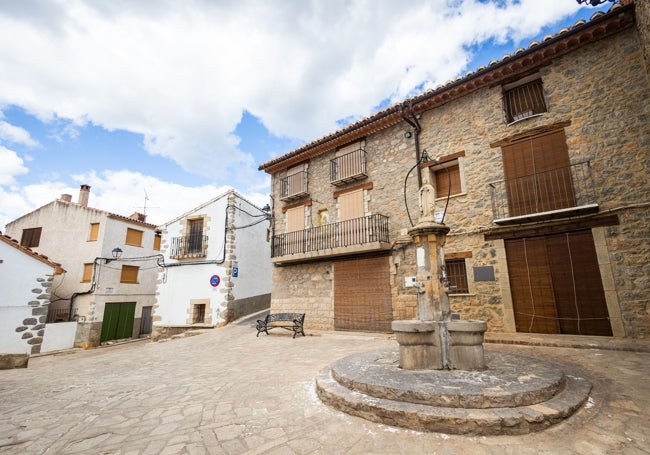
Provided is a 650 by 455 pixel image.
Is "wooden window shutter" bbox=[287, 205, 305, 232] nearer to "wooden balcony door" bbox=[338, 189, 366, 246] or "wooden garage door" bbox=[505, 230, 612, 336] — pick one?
"wooden balcony door" bbox=[338, 189, 366, 246]

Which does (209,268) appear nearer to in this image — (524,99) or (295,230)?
(295,230)

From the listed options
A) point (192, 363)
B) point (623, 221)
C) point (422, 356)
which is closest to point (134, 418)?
point (192, 363)

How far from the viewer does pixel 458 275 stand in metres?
8.52

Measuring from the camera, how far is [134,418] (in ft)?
11.5

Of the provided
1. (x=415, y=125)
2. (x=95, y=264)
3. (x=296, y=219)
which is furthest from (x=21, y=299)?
(x=415, y=125)

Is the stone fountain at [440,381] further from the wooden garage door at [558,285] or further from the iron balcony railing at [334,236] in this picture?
the iron balcony railing at [334,236]

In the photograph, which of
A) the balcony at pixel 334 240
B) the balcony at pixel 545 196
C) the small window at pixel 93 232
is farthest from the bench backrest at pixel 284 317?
the small window at pixel 93 232

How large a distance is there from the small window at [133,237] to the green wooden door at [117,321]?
3.64 meters

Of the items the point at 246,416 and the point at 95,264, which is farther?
the point at 95,264

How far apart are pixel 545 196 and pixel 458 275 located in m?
2.99

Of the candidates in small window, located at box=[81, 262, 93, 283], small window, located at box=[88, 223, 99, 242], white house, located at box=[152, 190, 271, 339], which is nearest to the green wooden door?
small window, located at box=[81, 262, 93, 283]

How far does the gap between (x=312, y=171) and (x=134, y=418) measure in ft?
34.2

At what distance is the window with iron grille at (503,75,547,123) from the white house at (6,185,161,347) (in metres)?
19.3

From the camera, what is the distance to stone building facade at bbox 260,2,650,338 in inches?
265
